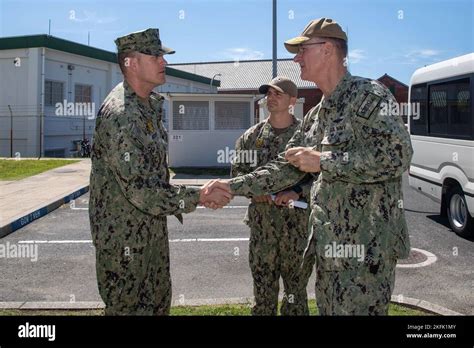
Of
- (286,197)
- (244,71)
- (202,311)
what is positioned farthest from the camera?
(244,71)

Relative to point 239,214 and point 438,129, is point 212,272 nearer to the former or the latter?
point 239,214

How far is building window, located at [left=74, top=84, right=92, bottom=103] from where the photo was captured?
25.0 metres

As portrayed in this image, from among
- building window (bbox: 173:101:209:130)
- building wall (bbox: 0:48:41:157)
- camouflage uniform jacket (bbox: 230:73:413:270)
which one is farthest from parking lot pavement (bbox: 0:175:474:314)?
building wall (bbox: 0:48:41:157)

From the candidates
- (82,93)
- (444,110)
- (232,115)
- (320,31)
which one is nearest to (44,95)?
(82,93)

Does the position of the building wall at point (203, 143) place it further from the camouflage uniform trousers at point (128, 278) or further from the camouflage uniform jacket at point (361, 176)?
the camouflage uniform jacket at point (361, 176)

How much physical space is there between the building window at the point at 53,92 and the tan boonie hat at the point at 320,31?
869 inches

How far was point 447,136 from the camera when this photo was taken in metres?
8.01

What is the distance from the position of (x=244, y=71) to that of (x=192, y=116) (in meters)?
32.3

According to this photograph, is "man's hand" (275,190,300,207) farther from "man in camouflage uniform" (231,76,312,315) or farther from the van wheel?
the van wheel

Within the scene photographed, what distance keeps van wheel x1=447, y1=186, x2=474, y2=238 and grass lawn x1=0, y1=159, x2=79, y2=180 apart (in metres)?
11.7

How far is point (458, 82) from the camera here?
7711mm

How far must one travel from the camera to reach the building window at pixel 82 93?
82.0 feet

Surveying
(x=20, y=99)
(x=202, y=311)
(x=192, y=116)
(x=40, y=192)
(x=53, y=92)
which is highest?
(x=53, y=92)

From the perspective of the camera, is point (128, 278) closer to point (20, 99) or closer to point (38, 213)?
point (38, 213)
